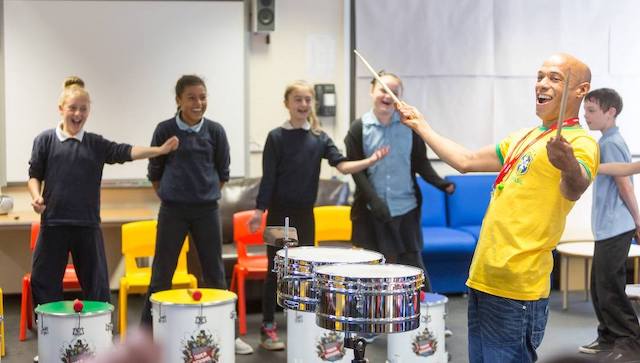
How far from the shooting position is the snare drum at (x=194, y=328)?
4266 millimetres

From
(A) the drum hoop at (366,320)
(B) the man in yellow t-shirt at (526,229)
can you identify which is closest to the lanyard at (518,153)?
(B) the man in yellow t-shirt at (526,229)

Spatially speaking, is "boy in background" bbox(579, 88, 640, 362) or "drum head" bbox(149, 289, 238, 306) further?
"boy in background" bbox(579, 88, 640, 362)

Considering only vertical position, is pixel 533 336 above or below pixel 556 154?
below

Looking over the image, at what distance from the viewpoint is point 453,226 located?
23.8ft

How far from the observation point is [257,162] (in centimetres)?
715

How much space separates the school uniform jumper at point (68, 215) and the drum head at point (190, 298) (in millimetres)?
479

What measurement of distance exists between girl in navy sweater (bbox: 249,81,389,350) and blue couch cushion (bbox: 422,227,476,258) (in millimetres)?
1725

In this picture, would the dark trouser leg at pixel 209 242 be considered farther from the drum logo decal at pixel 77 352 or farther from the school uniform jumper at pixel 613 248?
the school uniform jumper at pixel 613 248

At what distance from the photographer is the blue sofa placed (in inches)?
264

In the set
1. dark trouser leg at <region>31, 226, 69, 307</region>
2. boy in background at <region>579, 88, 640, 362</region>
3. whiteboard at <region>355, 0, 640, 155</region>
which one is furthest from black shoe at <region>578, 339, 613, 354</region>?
dark trouser leg at <region>31, 226, 69, 307</region>

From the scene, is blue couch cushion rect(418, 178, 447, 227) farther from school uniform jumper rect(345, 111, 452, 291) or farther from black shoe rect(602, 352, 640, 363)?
black shoe rect(602, 352, 640, 363)

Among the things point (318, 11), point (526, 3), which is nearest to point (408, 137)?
point (318, 11)

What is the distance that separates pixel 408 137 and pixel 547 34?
299 centimetres

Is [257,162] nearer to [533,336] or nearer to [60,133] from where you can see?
[60,133]
